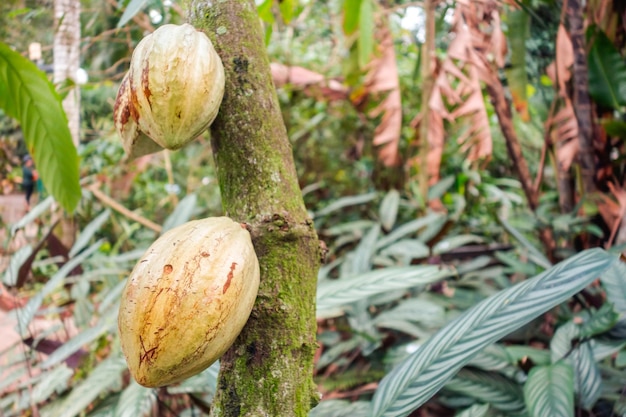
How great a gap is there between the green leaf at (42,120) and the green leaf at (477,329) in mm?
646

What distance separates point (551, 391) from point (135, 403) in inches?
22.3

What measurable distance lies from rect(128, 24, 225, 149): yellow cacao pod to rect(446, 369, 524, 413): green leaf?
61 centimetres

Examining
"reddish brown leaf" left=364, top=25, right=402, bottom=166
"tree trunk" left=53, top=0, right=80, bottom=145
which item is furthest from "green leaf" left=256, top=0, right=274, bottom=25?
"tree trunk" left=53, top=0, right=80, bottom=145

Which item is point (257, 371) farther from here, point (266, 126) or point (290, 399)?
point (266, 126)

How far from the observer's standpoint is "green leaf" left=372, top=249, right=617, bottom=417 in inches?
17.3

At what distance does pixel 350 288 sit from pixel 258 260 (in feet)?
1.35

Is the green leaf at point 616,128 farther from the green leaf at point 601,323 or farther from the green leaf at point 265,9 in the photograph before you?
the green leaf at point 265,9

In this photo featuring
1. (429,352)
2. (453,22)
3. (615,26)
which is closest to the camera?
(429,352)

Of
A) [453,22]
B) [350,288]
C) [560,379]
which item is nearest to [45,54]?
[453,22]

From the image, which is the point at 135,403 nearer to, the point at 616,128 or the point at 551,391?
the point at 551,391

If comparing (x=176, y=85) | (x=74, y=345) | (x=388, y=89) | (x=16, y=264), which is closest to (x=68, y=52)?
(x=16, y=264)

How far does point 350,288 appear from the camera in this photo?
0.72 meters

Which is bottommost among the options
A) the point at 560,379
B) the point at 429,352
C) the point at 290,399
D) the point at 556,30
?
the point at 560,379

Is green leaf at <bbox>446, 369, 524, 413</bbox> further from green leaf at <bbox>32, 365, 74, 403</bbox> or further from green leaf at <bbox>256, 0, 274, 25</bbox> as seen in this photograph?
green leaf at <bbox>256, 0, 274, 25</bbox>
